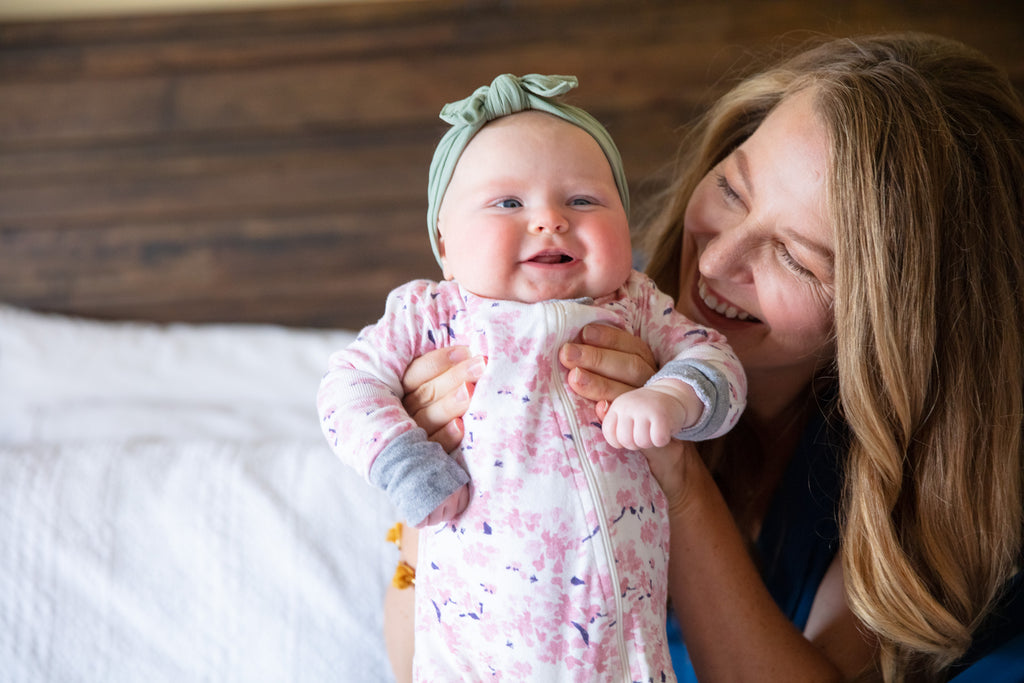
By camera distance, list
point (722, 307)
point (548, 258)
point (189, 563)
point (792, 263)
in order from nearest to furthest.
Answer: point (548, 258)
point (792, 263)
point (722, 307)
point (189, 563)

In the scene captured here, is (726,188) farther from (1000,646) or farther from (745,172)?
(1000,646)

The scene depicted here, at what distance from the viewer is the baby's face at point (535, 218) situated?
3.31 ft

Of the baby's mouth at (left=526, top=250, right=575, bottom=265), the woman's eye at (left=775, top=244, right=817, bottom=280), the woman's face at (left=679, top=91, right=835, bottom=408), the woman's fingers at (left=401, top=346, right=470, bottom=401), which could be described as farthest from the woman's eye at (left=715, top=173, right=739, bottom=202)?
the woman's fingers at (left=401, top=346, right=470, bottom=401)

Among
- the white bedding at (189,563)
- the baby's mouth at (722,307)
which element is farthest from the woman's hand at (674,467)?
the white bedding at (189,563)

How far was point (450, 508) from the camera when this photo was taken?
3.12ft

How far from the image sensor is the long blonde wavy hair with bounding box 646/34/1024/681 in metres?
1.08

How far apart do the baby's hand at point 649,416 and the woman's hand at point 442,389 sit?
0.17 m

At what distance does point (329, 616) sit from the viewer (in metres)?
1.43

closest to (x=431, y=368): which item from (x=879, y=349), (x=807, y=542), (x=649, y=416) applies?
(x=649, y=416)

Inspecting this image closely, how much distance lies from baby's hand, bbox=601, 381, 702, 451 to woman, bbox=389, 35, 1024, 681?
0.05 m

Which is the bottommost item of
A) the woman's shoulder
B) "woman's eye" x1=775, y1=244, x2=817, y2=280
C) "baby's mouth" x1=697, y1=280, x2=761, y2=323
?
the woman's shoulder

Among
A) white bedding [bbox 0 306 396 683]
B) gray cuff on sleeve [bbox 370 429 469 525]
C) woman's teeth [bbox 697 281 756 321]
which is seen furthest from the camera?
white bedding [bbox 0 306 396 683]

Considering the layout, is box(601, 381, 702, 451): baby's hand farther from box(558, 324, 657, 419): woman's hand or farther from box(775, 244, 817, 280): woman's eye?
box(775, 244, 817, 280): woman's eye

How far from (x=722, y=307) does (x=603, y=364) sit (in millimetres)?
355
